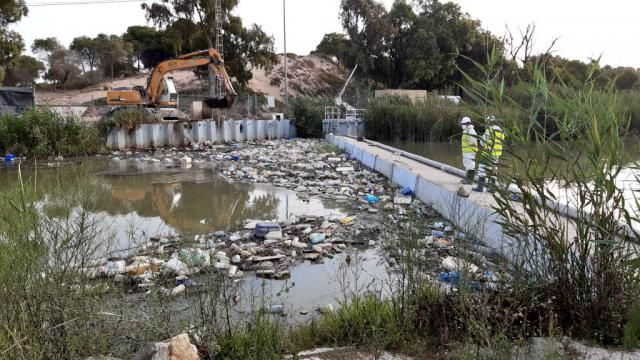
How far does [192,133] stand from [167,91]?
287cm

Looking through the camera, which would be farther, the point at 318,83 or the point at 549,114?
the point at 318,83

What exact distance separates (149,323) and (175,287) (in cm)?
150

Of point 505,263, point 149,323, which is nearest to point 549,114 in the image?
point 505,263

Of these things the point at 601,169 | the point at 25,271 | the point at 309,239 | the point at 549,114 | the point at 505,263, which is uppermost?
the point at 549,114

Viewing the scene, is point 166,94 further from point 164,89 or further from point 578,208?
point 578,208

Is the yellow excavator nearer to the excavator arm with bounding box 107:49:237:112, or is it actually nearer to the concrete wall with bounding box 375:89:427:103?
the excavator arm with bounding box 107:49:237:112

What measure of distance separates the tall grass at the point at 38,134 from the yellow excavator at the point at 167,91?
424 centimetres

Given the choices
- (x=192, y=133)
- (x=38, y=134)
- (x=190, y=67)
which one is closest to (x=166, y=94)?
(x=190, y=67)

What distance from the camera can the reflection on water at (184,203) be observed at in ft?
23.0

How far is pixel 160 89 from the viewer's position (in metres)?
20.2


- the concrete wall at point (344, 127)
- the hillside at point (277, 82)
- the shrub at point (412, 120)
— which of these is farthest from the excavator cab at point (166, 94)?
the hillside at point (277, 82)

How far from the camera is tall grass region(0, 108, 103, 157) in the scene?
14617 millimetres

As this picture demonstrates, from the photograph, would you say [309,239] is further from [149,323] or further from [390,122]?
[390,122]

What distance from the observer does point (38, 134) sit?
14.5 meters
